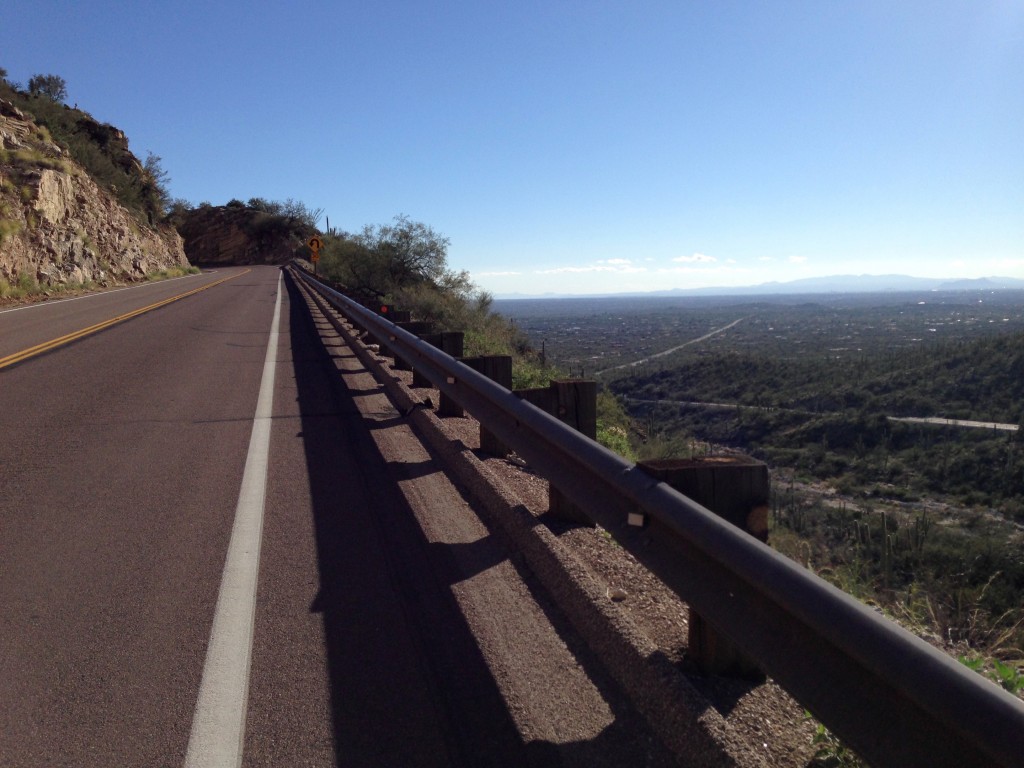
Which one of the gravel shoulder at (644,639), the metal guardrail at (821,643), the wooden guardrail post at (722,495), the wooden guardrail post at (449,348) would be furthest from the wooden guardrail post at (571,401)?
the wooden guardrail post at (449,348)

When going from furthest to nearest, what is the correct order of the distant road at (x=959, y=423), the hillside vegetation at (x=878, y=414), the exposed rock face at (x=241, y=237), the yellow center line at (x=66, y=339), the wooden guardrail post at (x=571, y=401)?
the exposed rock face at (x=241, y=237), the distant road at (x=959, y=423), the hillside vegetation at (x=878, y=414), the yellow center line at (x=66, y=339), the wooden guardrail post at (x=571, y=401)

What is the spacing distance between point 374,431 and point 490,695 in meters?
5.47

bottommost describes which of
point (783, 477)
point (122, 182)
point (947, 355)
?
point (783, 477)

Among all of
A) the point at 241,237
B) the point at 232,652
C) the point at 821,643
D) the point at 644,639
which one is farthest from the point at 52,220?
the point at 241,237

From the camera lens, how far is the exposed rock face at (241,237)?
94875 mm

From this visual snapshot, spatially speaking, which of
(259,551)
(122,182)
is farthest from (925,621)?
(122,182)

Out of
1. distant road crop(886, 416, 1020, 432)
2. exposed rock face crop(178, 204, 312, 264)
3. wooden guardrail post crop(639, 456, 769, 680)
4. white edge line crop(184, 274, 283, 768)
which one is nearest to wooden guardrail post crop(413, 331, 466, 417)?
white edge line crop(184, 274, 283, 768)

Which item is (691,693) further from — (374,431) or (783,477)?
(783,477)

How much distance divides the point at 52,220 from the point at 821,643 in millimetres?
37174

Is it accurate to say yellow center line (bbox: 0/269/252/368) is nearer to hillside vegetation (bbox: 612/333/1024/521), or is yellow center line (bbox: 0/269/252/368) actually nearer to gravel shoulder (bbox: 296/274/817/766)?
A: gravel shoulder (bbox: 296/274/817/766)

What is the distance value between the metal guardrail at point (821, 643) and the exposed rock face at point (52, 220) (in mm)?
30242

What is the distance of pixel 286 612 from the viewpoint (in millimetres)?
4406

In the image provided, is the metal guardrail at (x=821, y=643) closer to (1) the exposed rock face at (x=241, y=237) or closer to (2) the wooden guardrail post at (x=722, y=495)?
(2) the wooden guardrail post at (x=722, y=495)

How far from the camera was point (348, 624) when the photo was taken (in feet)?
14.1
